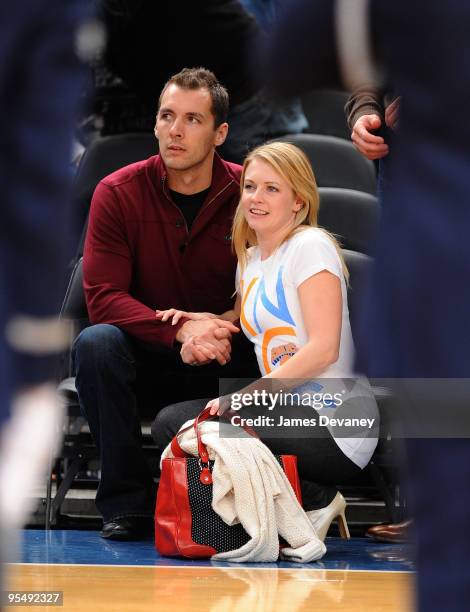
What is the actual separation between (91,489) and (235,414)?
1.17 metres

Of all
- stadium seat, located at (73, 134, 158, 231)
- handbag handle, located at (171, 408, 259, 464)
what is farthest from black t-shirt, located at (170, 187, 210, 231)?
handbag handle, located at (171, 408, 259, 464)

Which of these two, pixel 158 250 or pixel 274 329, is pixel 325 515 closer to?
pixel 274 329

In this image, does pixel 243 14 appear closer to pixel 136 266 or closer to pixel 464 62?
pixel 136 266

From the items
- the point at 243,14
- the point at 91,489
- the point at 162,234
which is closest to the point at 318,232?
the point at 162,234

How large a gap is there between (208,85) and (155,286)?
739 mm

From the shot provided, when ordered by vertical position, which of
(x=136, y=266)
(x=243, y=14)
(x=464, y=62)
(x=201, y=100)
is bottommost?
(x=464, y=62)

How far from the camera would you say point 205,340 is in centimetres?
363

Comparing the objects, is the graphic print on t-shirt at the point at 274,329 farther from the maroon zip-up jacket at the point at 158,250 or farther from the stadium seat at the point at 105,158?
the stadium seat at the point at 105,158

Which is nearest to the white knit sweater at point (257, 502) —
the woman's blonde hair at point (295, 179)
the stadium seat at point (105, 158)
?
the woman's blonde hair at point (295, 179)

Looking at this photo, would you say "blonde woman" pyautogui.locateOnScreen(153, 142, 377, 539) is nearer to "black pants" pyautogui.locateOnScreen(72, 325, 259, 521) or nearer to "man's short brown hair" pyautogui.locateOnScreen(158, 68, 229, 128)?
"black pants" pyautogui.locateOnScreen(72, 325, 259, 521)

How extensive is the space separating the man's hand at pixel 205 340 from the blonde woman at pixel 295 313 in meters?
0.01

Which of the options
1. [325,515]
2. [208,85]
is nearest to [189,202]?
[208,85]

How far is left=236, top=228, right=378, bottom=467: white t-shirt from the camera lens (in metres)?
3.51

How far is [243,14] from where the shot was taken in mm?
4234
